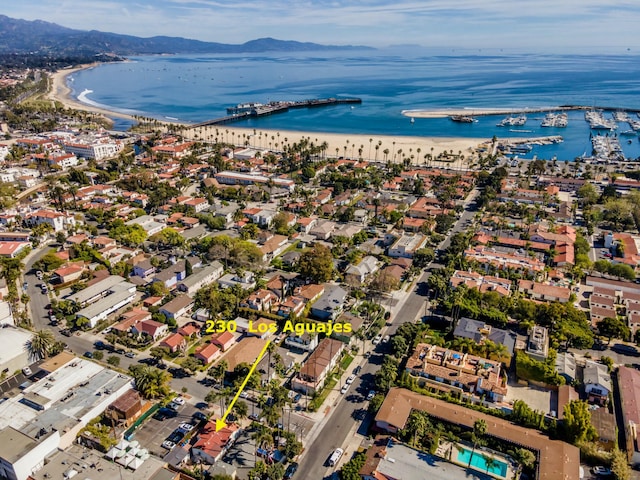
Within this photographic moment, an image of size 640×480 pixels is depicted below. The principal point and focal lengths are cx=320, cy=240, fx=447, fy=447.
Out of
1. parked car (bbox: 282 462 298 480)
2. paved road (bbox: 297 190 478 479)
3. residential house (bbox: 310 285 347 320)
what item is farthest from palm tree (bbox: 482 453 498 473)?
residential house (bbox: 310 285 347 320)

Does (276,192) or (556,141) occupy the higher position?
(556,141)

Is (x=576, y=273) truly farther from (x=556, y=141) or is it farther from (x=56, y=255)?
(x=556, y=141)

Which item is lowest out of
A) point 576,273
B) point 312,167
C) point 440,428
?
point 440,428

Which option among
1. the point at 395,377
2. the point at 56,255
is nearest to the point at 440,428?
the point at 395,377

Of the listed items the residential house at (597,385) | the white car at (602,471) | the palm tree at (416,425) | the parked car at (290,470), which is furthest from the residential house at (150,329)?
the residential house at (597,385)

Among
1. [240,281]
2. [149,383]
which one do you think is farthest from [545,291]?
[149,383]

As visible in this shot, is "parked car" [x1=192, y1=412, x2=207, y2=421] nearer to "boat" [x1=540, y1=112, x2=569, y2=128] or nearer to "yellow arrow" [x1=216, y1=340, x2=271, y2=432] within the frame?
"yellow arrow" [x1=216, y1=340, x2=271, y2=432]
